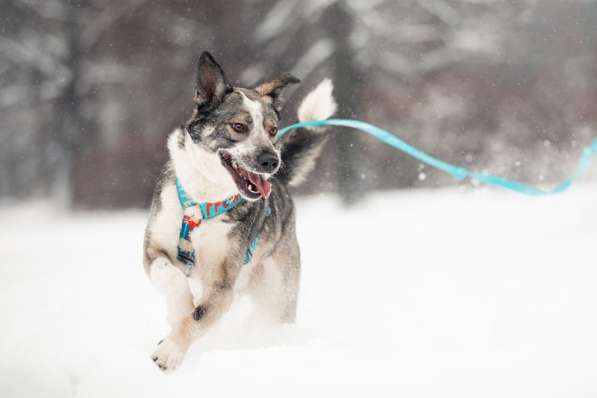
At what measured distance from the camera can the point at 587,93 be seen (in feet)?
42.5

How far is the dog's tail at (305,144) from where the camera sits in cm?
433

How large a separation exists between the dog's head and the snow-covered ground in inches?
38.8

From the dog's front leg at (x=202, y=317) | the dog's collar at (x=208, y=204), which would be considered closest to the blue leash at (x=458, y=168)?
the dog's collar at (x=208, y=204)

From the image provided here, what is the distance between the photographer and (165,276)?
3193 millimetres

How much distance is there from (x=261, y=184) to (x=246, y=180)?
9 cm

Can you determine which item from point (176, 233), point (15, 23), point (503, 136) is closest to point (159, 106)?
point (15, 23)

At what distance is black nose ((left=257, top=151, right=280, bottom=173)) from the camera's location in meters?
3.23

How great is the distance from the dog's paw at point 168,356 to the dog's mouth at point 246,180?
89 cm

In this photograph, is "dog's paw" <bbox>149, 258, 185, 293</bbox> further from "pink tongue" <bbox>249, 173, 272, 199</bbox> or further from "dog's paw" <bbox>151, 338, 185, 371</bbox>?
"pink tongue" <bbox>249, 173, 272, 199</bbox>

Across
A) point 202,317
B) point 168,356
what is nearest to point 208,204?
point 202,317

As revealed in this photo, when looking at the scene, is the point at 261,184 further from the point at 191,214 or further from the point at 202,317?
the point at 202,317

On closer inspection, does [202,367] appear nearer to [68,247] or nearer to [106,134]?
[68,247]

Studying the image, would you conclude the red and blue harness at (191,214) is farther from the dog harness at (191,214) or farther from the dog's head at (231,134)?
the dog's head at (231,134)

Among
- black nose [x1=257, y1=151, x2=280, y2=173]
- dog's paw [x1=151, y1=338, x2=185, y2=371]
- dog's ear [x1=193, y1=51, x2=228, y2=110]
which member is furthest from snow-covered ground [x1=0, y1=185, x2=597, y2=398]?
dog's ear [x1=193, y1=51, x2=228, y2=110]
